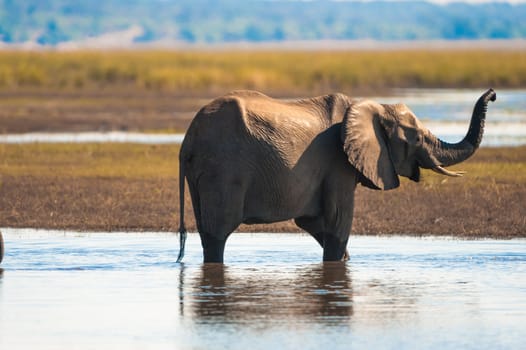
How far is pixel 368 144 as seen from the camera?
40.9 ft

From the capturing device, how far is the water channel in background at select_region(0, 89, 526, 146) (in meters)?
27.5

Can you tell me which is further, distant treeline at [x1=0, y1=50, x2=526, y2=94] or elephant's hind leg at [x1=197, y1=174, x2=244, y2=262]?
distant treeline at [x1=0, y1=50, x2=526, y2=94]

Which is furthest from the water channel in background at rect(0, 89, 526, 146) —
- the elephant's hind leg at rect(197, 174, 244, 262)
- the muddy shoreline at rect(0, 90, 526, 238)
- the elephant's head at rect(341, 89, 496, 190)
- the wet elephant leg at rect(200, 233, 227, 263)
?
the elephant's hind leg at rect(197, 174, 244, 262)

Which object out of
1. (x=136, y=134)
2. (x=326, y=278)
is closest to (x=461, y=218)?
(x=326, y=278)

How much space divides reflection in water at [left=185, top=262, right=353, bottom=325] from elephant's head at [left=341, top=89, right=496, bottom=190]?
1003 mm

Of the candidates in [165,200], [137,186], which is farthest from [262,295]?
[137,186]

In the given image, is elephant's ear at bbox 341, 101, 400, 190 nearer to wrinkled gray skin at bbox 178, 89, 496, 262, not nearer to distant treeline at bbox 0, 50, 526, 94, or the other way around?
wrinkled gray skin at bbox 178, 89, 496, 262

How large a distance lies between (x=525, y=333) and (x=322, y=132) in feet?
12.0

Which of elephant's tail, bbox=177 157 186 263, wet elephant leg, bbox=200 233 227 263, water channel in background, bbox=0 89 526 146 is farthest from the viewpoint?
water channel in background, bbox=0 89 526 146

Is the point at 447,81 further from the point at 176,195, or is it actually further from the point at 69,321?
the point at 69,321

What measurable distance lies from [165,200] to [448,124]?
1596 centimetres

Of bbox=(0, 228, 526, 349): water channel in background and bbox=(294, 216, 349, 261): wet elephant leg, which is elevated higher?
bbox=(294, 216, 349, 261): wet elephant leg

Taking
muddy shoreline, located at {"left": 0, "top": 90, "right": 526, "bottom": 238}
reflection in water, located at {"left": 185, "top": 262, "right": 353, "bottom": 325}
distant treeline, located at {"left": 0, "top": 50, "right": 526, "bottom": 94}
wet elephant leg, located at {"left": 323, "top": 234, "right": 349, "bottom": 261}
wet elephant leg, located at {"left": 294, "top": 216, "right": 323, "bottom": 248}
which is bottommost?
reflection in water, located at {"left": 185, "top": 262, "right": 353, "bottom": 325}

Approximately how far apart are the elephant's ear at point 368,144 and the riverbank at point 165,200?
2.46 ft
